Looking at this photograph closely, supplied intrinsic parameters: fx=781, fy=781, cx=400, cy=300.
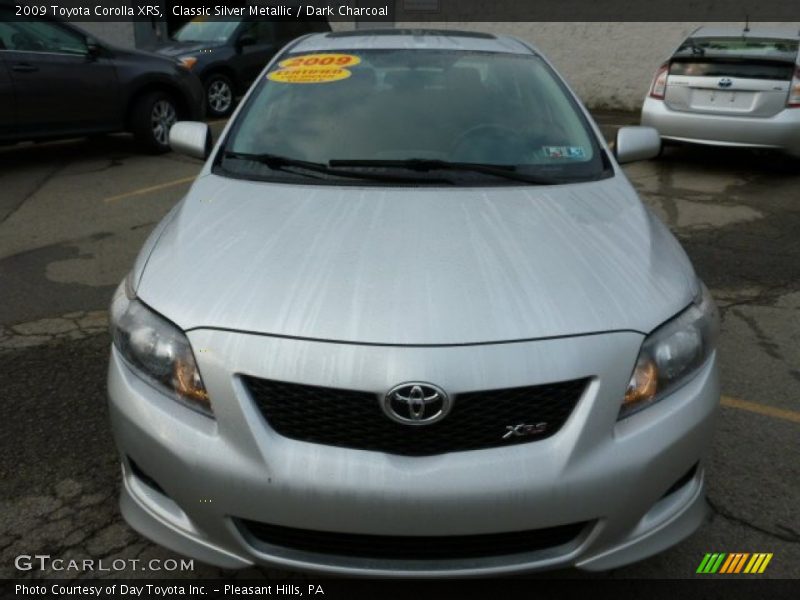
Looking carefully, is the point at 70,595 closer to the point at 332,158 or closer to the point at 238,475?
the point at 238,475

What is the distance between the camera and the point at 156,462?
2068mm

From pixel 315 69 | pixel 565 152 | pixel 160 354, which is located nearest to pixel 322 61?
pixel 315 69

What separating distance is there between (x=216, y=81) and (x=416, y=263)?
32.3 ft

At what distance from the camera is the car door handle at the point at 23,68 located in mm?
7654

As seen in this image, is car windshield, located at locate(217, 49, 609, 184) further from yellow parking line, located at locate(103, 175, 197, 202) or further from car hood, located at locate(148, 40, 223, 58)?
car hood, located at locate(148, 40, 223, 58)

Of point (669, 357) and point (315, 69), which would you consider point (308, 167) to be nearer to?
point (315, 69)

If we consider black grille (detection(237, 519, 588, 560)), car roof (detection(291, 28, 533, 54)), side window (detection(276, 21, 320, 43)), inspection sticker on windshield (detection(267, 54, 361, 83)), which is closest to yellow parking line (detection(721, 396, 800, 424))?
black grille (detection(237, 519, 588, 560))

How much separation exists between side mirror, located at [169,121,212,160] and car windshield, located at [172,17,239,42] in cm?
833

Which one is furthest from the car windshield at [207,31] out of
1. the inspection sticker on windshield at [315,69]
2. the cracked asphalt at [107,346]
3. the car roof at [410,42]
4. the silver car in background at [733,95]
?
the inspection sticker on windshield at [315,69]

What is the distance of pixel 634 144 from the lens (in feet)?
12.2

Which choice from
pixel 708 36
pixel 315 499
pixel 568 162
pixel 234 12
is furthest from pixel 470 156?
pixel 234 12

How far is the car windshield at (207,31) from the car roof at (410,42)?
808 cm

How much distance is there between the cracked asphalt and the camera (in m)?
2.62

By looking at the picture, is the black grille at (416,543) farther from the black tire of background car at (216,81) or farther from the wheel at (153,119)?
the black tire of background car at (216,81)
